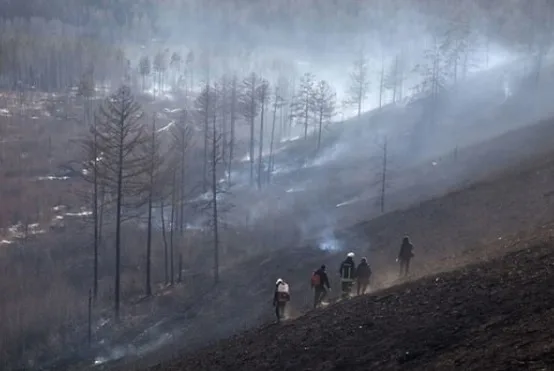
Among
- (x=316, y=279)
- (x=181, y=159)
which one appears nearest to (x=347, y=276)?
(x=316, y=279)

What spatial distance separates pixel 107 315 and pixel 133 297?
278 centimetres

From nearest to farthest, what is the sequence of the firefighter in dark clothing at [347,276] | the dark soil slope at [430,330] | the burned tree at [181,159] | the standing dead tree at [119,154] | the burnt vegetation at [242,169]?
1. the dark soil slope at [430,330]
2. the firefighter in dark clothing at [347,276]
3. the burnt vegetation at [242,169]
4. the standing dead tree at [119,154]
5. the burned tree at [181,159]

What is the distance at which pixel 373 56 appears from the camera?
421 ft

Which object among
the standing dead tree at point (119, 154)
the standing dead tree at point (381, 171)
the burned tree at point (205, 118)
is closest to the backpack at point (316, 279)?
the standing dead tree at point (119, 154)

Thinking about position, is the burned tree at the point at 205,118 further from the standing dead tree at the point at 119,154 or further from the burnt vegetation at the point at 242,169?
the standing dead tree at the point at 119,154

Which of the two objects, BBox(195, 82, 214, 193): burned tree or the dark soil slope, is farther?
BBox(195, 82, 214, 193): burned tree

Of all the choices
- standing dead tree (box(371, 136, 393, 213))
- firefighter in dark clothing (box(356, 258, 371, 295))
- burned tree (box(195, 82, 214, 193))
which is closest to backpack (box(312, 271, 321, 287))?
firefighter in dark clothing (box(356, 258, 371, 295))

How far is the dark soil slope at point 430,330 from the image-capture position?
1228 cm

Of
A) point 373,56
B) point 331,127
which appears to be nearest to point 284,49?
point 373,56

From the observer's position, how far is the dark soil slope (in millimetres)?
12281

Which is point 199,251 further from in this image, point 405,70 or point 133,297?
point 405,70

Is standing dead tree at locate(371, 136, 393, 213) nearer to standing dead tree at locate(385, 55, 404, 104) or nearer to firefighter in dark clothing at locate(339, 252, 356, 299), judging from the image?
standing dead tree at locate(385, 55, 404, 104)

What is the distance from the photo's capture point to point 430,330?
14.6 metres

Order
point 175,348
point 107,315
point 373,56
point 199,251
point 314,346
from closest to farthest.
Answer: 1. point 314,346
2. point 175,348
3. point 107,315
4. point 199,251
5. point 373,56
